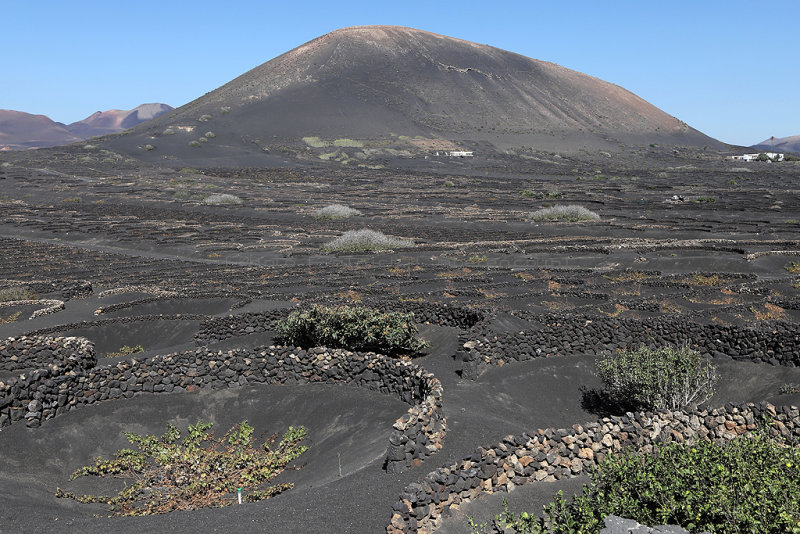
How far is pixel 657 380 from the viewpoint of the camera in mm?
15531

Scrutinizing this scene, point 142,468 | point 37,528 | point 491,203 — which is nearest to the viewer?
point 37,528

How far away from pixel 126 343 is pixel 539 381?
49.4ft

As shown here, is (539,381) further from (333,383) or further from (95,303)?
(95,303)

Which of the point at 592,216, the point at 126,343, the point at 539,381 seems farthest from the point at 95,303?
the point at 592,216

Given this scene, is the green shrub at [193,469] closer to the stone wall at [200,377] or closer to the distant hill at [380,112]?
the stone wall at [200,377]

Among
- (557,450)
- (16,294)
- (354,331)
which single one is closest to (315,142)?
(16,294)

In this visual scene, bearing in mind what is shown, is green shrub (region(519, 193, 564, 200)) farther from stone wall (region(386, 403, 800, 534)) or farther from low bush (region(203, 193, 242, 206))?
stone wall (region(386, 403, 800, 534))

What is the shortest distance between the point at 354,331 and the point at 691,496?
12216mm

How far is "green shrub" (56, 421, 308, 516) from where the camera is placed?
1213cm

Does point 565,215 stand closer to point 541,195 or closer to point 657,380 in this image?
point 541,195

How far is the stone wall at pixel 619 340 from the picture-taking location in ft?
58.0

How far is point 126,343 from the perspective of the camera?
23562 millimetres

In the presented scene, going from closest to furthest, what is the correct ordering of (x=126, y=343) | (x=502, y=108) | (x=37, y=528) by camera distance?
(x=37, y=528) < (x=126, y=343) < (x=502, y=108)

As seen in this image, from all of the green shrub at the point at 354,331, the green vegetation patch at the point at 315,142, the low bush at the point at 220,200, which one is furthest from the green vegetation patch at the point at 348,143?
the green shrub at the point at 354,331
